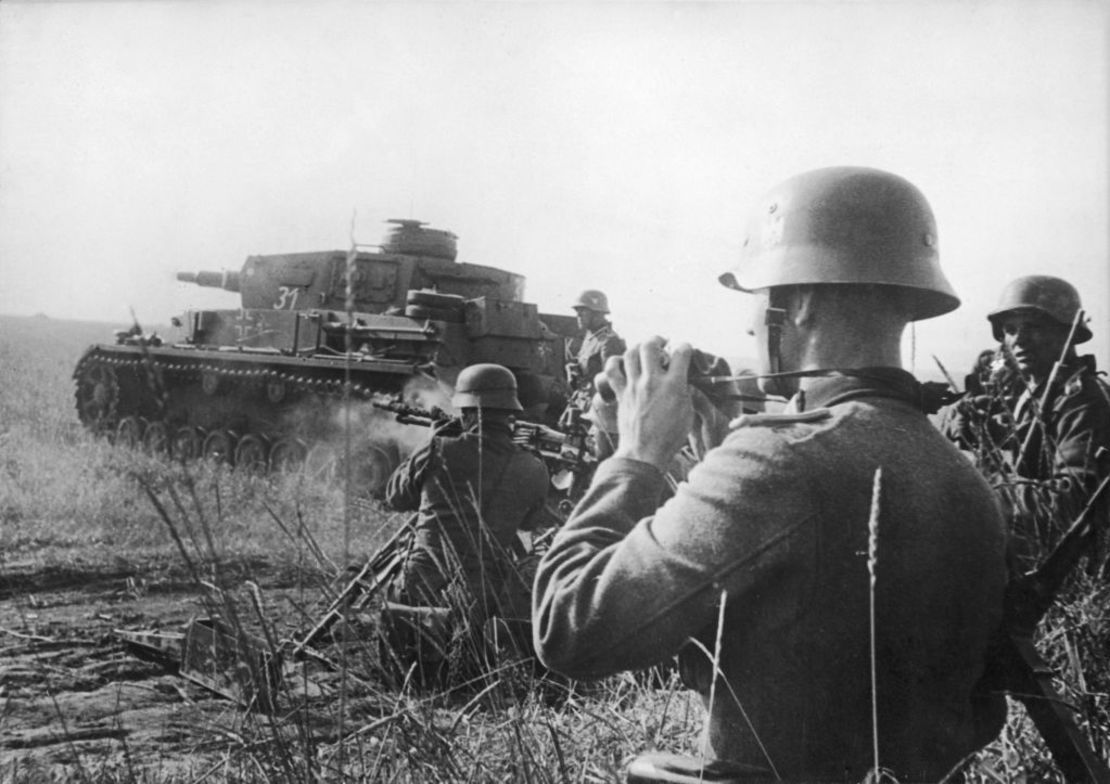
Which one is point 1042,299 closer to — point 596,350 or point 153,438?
point 596,350

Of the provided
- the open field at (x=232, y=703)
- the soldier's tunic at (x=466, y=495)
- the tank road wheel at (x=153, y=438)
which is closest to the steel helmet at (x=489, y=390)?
the soldier's tunic at (x=466, y=495)

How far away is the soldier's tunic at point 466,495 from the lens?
5.81 m

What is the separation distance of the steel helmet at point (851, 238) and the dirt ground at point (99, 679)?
122 cm

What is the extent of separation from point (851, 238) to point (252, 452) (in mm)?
13251

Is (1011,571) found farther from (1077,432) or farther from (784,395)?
(1077,432)

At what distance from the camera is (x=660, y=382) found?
6.53ft

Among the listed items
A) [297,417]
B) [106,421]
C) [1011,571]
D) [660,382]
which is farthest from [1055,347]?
[106,421]

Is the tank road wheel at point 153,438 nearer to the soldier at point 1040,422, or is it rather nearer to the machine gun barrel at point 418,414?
the machine gun barrel at point 418,414

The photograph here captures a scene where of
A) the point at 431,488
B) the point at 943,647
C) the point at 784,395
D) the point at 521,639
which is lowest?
the point at 521,639

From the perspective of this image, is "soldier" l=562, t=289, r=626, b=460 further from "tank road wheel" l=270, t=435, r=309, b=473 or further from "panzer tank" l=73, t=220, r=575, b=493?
"tank road wheel" l=270, t=435, r=309, b=473

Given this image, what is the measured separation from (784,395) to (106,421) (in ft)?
54.1

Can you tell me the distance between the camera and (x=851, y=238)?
6.74ft

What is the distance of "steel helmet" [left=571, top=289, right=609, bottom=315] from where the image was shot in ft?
48.0

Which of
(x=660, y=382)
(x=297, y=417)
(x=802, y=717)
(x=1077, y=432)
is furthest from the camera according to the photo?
(x=297, y=417)
